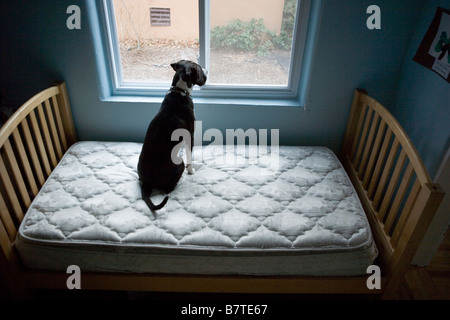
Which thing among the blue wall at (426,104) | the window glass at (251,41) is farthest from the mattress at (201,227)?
the window glass at (251,41)

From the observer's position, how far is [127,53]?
1923 millimetres

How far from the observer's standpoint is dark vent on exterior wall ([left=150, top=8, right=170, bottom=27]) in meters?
1.77

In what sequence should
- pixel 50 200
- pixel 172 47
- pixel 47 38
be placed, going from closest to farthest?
pixel 50 200, pixel 47 38, pixel 172 47

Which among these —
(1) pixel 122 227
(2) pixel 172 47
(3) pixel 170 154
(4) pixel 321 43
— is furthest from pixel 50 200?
(4) pixel 321 43

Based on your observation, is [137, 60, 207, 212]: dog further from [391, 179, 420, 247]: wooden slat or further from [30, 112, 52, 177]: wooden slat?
[391, 179, 420, 247]: wooden slat

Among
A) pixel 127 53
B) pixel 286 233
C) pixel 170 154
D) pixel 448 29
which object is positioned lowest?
pixel 286 233

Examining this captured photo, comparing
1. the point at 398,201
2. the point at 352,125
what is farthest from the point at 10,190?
the point at 352,125

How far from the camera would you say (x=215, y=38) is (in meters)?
1.85

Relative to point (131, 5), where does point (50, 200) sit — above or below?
below

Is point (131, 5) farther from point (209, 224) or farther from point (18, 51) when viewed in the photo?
point (209, 224)

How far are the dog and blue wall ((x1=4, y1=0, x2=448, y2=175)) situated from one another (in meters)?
0.32

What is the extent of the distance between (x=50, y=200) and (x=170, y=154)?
1.91 ft

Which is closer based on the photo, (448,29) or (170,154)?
(448,29)

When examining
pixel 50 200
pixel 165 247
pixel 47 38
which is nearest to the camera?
pixel 165 247
